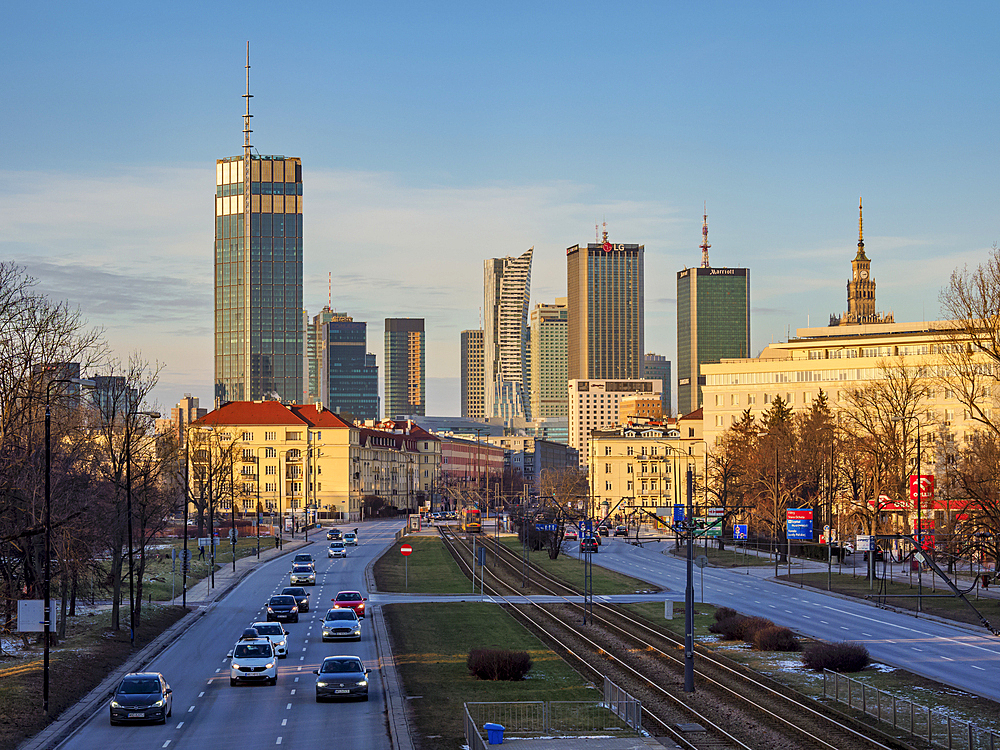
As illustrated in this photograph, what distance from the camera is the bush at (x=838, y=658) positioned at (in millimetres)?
45125

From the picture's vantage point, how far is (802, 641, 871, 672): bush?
148ft

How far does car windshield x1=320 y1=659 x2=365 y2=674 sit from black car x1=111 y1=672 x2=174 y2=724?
17.4 feet

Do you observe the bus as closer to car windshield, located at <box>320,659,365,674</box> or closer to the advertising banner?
the advertising banner

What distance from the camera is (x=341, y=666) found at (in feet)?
131

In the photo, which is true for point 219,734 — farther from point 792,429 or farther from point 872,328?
point 872,328

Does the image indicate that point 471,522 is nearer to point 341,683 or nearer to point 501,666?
point 501,666

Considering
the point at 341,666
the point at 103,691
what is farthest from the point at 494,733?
the point at 103,691

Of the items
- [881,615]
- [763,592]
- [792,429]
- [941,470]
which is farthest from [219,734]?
[941,470]

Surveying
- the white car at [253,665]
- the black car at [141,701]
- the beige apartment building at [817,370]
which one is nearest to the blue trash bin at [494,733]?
the black car at [141,701]

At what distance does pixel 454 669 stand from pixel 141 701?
1371cm

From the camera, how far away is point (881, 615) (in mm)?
67250

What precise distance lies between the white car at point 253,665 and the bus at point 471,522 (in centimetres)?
10100

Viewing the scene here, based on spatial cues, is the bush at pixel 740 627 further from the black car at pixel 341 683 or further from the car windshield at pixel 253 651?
the car windshield at pixel 253 651

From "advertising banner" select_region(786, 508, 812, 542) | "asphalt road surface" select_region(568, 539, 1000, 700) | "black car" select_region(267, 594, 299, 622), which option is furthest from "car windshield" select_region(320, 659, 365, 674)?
"advertising banner" select_region(786, 508, 812, 542)
